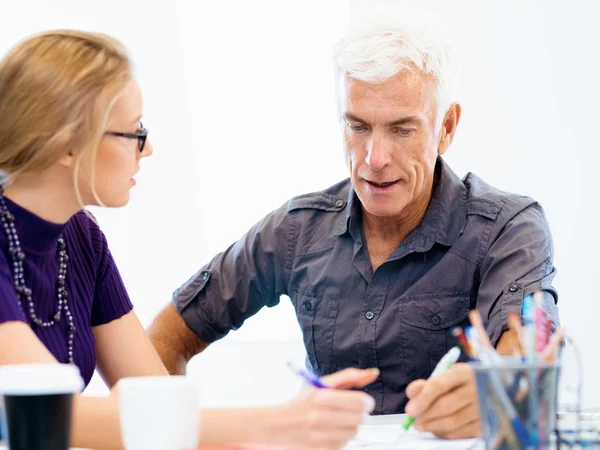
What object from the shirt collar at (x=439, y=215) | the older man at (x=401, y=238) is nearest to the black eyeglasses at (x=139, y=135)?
the older man at (x=401, y=238)

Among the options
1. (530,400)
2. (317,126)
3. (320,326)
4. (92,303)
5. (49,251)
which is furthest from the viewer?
(317,126)

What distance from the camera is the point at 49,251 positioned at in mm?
1637

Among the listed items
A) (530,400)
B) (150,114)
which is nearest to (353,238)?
(530,400)

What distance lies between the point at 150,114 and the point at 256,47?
1.61ft

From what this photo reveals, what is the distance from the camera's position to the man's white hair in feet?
6.58

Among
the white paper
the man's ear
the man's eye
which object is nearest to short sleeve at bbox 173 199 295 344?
the man's eye

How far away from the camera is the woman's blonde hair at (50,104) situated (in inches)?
59.7

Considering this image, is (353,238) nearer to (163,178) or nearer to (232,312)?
(232,312)

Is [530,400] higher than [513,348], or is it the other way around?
[530,400]

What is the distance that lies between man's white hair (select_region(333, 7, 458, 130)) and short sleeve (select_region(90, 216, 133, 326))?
666mm

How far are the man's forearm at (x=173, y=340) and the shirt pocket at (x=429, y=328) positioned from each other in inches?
21.2

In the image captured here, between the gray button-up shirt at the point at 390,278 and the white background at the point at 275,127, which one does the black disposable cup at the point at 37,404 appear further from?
the white background at the point at 275,127

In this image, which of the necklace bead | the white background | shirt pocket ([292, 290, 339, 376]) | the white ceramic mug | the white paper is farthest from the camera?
the white background

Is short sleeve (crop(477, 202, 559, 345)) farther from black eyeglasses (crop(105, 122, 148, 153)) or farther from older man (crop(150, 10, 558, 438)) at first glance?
black eyeglasses (crop(105, 122, 148, 153))
